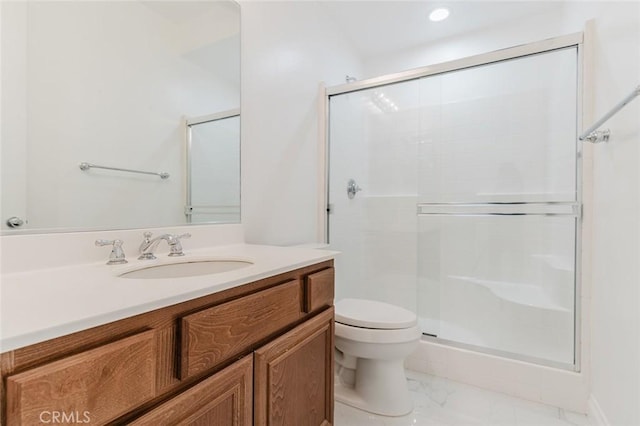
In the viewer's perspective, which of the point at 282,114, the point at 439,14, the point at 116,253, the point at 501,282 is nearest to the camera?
the point at 116,253

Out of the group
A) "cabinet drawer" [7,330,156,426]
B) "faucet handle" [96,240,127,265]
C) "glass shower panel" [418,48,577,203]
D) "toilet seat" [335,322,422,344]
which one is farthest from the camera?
"glass shower panel" [418,48,577,203]

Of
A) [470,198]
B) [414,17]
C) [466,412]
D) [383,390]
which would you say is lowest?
[466,412]

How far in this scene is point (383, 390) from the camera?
1.45 metres

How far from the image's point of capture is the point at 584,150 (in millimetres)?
1506

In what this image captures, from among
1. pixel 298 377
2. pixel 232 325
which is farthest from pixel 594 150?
pixel 232 325

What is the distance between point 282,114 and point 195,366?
1.47 metres

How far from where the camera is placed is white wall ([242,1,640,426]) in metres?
1.08

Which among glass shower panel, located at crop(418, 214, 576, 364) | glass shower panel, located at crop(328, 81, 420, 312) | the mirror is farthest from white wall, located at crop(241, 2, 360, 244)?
glass shower panel, located at crop(418, 214, 576, 364)

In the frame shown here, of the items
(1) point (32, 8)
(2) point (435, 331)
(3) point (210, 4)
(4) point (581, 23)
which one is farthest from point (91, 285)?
(4) point (581, 23)

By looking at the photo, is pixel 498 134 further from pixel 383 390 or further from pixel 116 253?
pixel 116 253

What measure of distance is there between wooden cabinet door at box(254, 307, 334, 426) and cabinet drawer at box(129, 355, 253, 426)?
1.4 inches

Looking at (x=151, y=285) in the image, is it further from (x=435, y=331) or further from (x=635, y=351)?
(x=435, y=331)

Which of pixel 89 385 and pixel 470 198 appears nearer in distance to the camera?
pixel 89 385

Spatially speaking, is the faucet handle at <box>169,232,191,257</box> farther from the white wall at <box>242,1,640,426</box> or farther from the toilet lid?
the toilet lid
